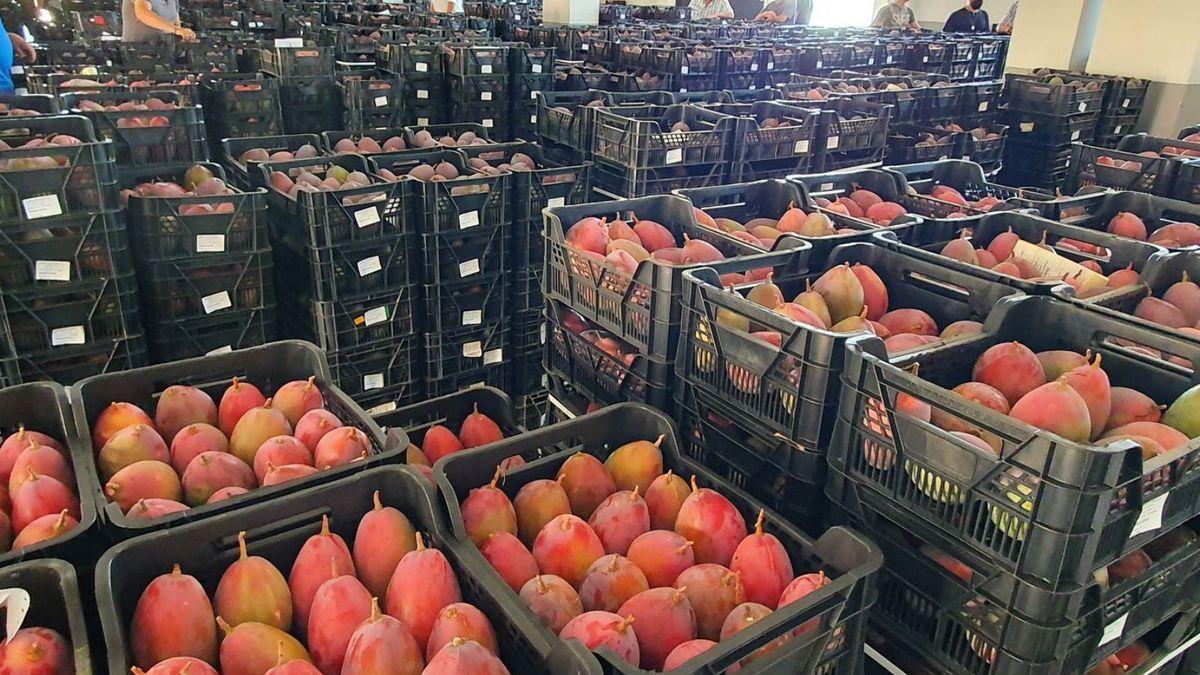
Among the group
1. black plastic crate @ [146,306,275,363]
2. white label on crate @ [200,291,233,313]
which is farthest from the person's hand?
white label on crate @ [200,291,233,313]

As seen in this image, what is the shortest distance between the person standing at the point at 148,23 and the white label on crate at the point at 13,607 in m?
5.60

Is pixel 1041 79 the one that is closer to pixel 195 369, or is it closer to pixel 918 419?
pixel 918 419

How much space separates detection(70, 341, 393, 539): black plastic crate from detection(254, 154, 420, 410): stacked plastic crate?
3.06 ft

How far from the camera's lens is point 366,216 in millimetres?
2736

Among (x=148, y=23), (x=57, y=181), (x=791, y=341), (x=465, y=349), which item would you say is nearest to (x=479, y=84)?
(x=148, y=23)

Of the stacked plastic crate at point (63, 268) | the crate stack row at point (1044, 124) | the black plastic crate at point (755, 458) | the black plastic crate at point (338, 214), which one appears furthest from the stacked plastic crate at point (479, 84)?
the black plastic crate at point (755, 458)

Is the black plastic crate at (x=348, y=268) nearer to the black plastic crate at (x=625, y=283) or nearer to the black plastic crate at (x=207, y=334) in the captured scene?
the black plastic crate at (x=207, y=334)

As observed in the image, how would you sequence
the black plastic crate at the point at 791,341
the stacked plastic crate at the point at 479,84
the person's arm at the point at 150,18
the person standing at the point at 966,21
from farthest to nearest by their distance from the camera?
the person standing at the point at 966,21 → the person's arm at the point at 150,18 → the stacked plastic crate at the point at 479,84 → the black plastic crate at the point at 791,341

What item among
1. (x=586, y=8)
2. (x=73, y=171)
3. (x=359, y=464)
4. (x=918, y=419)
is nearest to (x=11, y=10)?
(x=586, y=8)

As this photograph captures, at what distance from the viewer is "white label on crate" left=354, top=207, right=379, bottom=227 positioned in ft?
8.93

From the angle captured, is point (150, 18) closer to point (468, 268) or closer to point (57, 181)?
point (57, 181)

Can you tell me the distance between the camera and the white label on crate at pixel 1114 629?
51.2 inches

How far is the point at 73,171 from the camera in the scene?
2.42m

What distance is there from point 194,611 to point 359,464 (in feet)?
1.17
